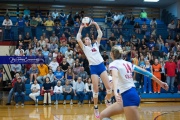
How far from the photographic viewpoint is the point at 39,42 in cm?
1841

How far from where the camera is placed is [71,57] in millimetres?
17625

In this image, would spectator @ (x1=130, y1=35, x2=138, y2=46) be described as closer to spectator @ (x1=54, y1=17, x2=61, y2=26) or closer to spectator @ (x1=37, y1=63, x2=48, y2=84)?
spectator @ (x1=54, y1=17, x2=61, y2=26)

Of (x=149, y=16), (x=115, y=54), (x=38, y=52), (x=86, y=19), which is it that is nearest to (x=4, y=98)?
(x=38, y=52)

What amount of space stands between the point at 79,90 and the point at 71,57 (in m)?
2.86

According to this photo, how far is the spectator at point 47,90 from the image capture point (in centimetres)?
1509

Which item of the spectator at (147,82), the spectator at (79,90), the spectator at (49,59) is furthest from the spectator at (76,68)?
the spectator at (147,82)

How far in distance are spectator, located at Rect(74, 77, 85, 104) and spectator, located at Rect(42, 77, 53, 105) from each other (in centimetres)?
130

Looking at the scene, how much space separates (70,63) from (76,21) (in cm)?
608

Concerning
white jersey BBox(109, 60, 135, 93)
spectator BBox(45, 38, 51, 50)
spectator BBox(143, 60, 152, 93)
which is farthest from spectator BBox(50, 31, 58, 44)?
white jersey BBox(109, 60, 135, 93)

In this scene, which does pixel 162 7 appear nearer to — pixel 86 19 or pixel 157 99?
pixel 157 99

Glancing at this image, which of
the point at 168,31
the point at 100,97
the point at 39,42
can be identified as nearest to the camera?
the point at 100,97

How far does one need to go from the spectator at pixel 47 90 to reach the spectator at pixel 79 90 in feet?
4.25

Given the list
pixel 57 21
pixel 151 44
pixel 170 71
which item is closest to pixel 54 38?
pixel 57 21

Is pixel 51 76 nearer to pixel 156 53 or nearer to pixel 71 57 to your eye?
pixel 71 57
